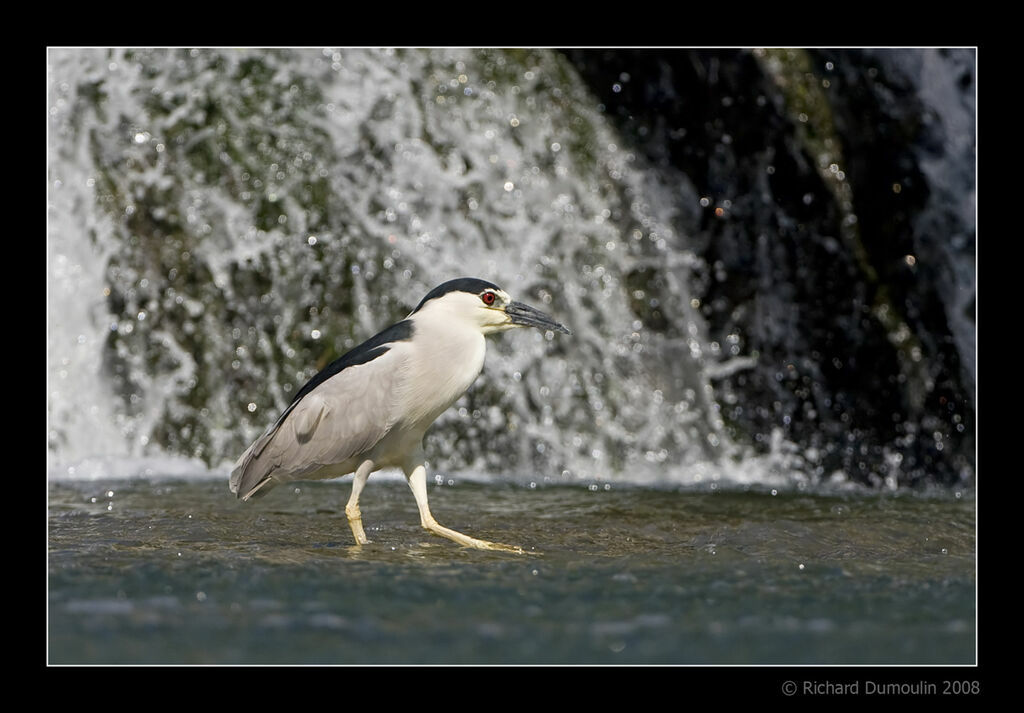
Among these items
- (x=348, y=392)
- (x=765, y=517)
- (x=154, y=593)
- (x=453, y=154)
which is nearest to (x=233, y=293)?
(x=453, y=154)

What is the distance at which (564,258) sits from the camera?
9.49m

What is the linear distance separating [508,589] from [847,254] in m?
6.21

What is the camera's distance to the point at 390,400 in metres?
5.41

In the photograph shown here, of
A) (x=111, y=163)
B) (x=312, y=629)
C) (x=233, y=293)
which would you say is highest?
(x=111, y=163)

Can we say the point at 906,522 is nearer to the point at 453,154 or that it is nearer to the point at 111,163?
the point at 453,154

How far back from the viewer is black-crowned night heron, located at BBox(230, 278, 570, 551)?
543 centimetres

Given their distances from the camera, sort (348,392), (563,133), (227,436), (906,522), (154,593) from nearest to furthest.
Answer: (154,593) → (348,392) → (906,522) → (227,436) → (563,133)

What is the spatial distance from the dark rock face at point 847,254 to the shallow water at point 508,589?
3.06 meters

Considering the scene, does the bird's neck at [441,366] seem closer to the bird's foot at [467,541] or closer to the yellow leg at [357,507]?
the yellow leg at [357,507]

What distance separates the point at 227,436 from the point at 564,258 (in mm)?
2963

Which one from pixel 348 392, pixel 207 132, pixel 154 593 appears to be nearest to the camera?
→ pixel 154 593

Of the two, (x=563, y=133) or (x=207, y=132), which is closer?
(x=207, y=132)

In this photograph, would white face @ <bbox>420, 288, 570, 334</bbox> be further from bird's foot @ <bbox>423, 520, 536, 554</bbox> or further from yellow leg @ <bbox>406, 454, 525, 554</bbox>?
bird's foot @ <bbox>423, 520, 536, 554</bbox>

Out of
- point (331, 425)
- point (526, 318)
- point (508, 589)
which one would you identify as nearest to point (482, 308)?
point (526, 318)
